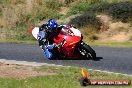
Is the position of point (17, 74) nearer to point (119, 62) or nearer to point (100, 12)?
point (119, 62)

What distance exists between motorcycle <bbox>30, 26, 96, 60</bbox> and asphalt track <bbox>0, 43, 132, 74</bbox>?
0.49 meters

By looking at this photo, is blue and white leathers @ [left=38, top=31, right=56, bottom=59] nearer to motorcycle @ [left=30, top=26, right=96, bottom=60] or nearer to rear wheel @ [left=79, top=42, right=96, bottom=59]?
motorcycle @ [left=30, top=26, right=96, bottom=60]

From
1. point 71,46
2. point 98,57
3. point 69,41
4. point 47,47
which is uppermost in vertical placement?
point 69,41

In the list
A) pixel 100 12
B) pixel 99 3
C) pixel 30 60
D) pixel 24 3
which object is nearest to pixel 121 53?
pixel 30 60

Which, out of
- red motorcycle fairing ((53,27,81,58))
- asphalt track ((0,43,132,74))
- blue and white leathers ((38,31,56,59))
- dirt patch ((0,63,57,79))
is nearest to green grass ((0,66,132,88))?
dirt patch ((0,63,57,79))

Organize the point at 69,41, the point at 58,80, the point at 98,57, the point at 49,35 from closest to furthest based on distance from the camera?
1. the point at 58,80
2. the point at 69,41
3. the point at 49,35
4. the point at 98,57

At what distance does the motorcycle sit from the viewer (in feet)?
57.6

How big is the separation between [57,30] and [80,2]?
18665 mm

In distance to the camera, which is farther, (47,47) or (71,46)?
(47,47)

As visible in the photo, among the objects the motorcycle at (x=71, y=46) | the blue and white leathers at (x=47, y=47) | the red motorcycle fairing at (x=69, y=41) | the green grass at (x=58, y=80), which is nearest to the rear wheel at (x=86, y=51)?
the motorcycle at (x=71, y=46)

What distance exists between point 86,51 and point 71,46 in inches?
24.7

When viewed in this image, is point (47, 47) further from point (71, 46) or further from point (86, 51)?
point (86, 51)

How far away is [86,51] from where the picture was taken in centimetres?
1767

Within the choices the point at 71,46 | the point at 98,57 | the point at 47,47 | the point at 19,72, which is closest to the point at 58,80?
the point at 19,72
